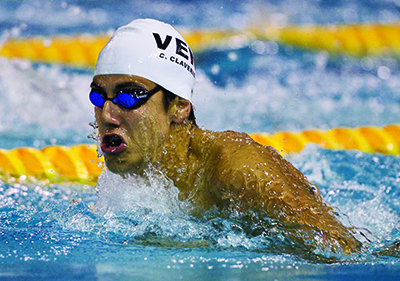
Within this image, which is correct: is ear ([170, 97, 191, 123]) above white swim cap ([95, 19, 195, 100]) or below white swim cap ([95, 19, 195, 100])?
below

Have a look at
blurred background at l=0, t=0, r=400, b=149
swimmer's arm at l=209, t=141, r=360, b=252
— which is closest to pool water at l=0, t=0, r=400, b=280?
blurred background at l=0, t=0, r=400, b=149

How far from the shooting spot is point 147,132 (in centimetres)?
220

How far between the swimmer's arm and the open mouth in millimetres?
449

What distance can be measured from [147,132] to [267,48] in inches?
201

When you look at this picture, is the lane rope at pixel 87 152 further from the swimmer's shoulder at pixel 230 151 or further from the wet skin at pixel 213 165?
the swimmer's shoulder at pixel 230 151

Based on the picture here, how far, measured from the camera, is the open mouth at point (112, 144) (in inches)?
83.4

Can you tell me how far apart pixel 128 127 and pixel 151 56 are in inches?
15.7

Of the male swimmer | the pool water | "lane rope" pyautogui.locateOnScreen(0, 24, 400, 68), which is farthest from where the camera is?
"lane rope" pyautogui.locateOnScreen(0, 24, 400, 68)

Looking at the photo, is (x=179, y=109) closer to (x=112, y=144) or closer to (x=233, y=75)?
(x=112, y=144)

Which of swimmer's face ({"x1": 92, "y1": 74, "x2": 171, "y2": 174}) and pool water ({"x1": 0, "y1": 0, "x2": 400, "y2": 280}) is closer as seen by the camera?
pool water ({"x1": 0, "y1": 0, "x2": 400, "y2": 280})

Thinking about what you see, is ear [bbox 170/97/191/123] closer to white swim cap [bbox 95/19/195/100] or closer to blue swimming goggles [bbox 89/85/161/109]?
white swim cap [bbox 95/19/195/100]

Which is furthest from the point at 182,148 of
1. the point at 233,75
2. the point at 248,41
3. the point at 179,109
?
the point at 248,41

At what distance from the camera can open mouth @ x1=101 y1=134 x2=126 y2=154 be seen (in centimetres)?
212

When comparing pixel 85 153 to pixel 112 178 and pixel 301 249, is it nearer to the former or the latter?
pixel 112 178
